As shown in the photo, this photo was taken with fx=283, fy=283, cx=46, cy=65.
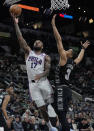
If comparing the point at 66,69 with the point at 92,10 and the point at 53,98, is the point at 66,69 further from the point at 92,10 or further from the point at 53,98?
the point at 92,10

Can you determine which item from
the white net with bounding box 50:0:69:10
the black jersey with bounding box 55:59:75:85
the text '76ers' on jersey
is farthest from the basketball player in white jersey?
the white net with bounding box 50:0:69:10

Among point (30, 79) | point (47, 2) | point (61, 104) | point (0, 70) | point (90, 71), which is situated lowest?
point (90, 71)

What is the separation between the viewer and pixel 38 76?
615 cm

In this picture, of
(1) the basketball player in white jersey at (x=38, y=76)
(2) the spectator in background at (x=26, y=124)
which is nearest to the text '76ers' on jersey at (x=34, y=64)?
(1) the basketball player in white jersey at (x=38, y=76)

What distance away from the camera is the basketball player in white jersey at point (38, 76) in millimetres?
6160

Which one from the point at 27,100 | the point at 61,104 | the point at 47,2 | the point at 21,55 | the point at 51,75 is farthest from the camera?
the point at 21,55

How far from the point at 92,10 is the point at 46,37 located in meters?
5.55

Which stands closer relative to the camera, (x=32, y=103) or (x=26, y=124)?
(x=26, y=124)

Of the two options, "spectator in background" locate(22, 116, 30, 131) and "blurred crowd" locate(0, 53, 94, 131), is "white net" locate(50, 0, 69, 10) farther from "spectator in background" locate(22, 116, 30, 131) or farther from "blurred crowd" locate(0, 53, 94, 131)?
"spectator in background" locate(22, 116, 30, 131)

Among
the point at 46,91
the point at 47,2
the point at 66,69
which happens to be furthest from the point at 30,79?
the point at 47,2

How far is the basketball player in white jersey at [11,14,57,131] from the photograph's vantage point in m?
6.16

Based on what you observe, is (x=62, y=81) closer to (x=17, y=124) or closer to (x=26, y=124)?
(x=17, y=124)

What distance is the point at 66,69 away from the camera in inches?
248

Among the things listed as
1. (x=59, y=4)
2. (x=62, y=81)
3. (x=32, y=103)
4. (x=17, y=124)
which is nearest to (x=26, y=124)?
(x=17, y=124)
